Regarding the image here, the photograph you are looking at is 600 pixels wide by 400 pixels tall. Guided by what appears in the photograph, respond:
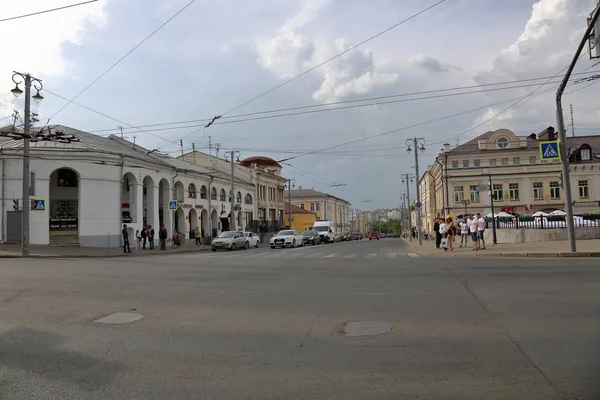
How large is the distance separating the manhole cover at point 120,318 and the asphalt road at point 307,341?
158mm

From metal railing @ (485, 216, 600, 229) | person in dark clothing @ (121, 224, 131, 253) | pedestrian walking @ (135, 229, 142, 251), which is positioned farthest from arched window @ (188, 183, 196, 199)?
metal railing @ (485, 216, 600, 229)

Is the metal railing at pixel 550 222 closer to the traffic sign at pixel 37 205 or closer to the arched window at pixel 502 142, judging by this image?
the traffic sign at pixel 37 205

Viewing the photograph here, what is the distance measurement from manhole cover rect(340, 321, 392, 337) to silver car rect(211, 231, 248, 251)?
28.0 m

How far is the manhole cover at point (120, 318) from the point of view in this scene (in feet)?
25.3

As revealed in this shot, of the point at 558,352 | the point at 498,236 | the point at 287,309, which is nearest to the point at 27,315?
the point at 287,309

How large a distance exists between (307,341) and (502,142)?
62201 mm

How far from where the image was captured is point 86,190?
3353 cm

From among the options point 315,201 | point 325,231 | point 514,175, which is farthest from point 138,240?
point 315,201

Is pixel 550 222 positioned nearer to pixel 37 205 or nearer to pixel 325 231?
pixel 325 231

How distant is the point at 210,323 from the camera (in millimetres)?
7488

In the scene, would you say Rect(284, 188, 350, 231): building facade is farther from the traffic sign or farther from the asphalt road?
the asphalt road

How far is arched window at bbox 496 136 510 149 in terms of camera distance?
61500 mm

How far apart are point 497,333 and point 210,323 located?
4.31 meters

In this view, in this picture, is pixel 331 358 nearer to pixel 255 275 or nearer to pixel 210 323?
pixel 210 323
